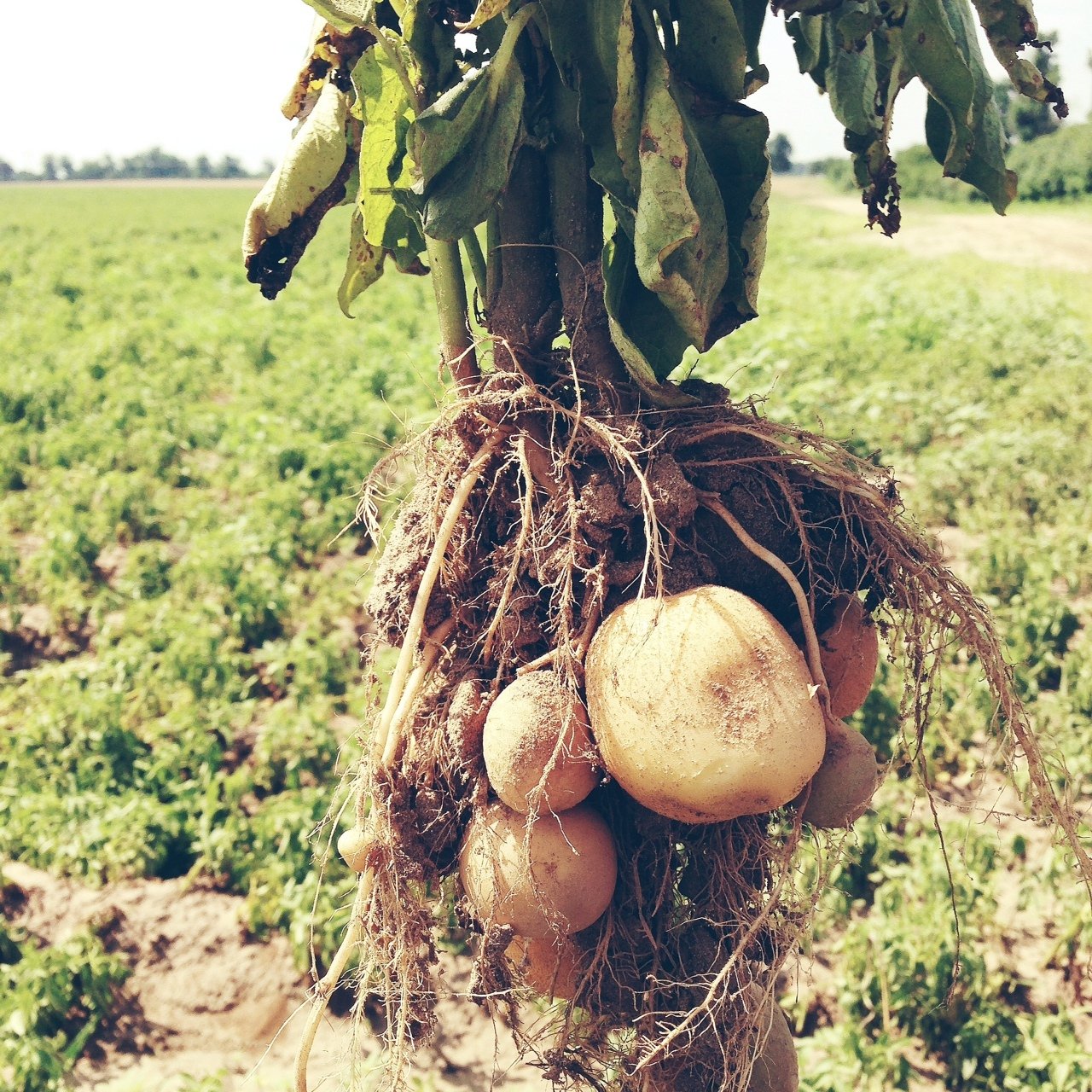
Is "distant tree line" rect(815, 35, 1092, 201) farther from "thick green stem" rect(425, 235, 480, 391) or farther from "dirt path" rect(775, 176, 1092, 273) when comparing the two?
"thick green stem" rect(425, 235, 480, 391)

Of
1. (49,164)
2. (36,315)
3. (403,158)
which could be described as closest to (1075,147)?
(36,315)

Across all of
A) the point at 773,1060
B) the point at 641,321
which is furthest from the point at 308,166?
the point at 773,1060

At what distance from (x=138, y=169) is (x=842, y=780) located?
13620cm

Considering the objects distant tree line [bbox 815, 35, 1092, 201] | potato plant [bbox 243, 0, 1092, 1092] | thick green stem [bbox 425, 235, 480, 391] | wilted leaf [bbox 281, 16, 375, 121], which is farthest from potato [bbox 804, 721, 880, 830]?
distant tree line [bbox 815, 35, 1092, 201]

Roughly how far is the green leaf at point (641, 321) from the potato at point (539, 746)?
524mm

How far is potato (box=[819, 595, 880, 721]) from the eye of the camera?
187cm

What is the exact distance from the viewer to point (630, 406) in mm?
1858

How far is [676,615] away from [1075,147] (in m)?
48.9

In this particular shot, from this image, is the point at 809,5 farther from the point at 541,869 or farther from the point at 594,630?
the point at 541,869

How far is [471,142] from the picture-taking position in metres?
1.65

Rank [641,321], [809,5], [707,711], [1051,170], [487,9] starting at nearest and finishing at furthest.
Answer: [487,9], [707,711], [809,5], [641,321], [1051,170]

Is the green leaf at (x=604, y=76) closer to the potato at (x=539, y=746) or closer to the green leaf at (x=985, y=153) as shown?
the green leaf at (x=985, y=153)

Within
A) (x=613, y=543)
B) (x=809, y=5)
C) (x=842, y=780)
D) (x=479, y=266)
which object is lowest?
(x=842, y=780)

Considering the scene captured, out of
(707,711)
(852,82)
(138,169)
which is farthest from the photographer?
(138,169)
